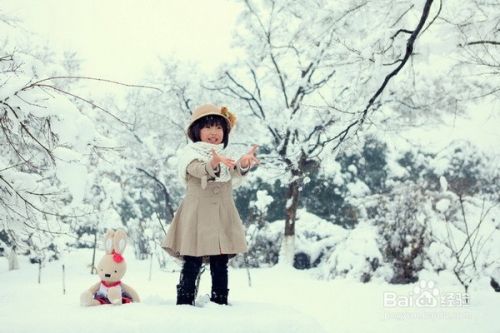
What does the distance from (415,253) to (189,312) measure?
6064 millimetres

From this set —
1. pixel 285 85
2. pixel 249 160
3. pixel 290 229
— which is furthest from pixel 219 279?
pixel 285 85

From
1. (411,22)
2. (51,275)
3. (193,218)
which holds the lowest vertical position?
(51,275)

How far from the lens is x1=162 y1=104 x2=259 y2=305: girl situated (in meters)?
2.77

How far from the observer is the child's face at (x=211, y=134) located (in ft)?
9.82

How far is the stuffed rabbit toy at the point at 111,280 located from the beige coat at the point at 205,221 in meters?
0.31

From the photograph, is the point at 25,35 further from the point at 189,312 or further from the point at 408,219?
the point at 408,219

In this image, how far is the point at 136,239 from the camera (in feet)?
46.0

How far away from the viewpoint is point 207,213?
285cm

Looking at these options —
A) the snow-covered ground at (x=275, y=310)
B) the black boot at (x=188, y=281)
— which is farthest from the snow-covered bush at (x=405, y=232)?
the black boot at (x=188, y=281)

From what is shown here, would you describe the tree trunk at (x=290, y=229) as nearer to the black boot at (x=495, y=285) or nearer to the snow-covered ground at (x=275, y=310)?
the snow-covered ground at (x=275, y=310)

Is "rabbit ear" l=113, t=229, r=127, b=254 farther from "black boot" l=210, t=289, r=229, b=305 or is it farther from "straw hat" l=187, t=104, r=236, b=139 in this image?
"straw hat" l=187, t=104, r=236, b=139

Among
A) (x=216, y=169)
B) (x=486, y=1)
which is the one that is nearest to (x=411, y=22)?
(x=486, y=1)

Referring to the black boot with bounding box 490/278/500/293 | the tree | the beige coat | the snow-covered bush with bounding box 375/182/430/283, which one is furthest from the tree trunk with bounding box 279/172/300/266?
the beige coat

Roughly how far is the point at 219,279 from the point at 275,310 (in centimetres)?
44
